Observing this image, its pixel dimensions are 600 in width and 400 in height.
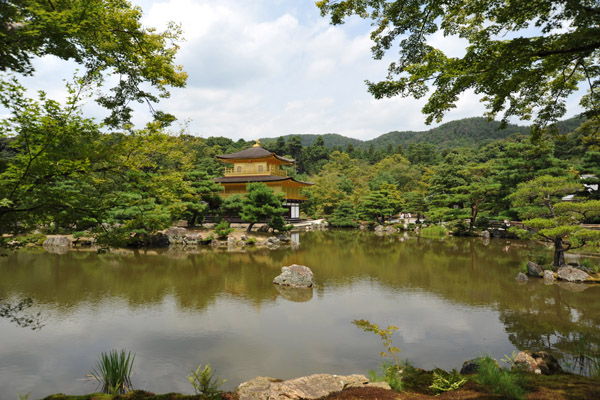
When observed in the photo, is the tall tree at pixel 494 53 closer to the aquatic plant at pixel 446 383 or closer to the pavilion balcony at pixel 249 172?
the aquatic plant at pixel 446 383

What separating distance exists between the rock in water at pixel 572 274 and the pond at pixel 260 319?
0.63m

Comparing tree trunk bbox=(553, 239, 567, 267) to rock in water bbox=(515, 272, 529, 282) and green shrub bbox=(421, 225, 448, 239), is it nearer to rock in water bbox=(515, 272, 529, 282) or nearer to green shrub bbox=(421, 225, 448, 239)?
rock in water bbox=(515, 272, 529, 282)

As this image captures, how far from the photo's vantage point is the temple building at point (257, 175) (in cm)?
2634

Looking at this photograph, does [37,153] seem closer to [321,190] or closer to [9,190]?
[9,190]

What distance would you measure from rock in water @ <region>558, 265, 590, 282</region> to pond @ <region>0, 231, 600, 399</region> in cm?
63

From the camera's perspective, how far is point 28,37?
3414 mm

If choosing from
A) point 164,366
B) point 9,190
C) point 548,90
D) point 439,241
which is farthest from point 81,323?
point 439,241

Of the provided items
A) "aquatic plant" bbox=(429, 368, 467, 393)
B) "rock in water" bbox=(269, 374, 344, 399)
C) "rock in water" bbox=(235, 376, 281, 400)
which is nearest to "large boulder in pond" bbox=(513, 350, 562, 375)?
"aquatic plant" bbox=(429, 368, 467, 393)

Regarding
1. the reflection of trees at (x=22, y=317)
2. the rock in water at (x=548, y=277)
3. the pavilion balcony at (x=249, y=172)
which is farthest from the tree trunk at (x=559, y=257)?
the pavilion balcony at (x=249, y=172)

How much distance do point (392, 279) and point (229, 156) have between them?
69.0 ft

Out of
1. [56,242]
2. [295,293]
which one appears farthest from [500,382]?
[56,242]

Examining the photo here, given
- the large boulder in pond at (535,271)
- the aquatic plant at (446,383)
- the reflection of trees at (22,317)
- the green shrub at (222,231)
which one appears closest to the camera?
the aquatic plant at (446,383)

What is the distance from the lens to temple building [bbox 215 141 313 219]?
26.3 m

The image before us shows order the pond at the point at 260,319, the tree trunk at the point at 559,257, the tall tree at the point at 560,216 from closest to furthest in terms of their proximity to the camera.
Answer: the pond at the point at 260,319, the tall tree at the point at 560,216, the tree trunk at the point at 559,257
